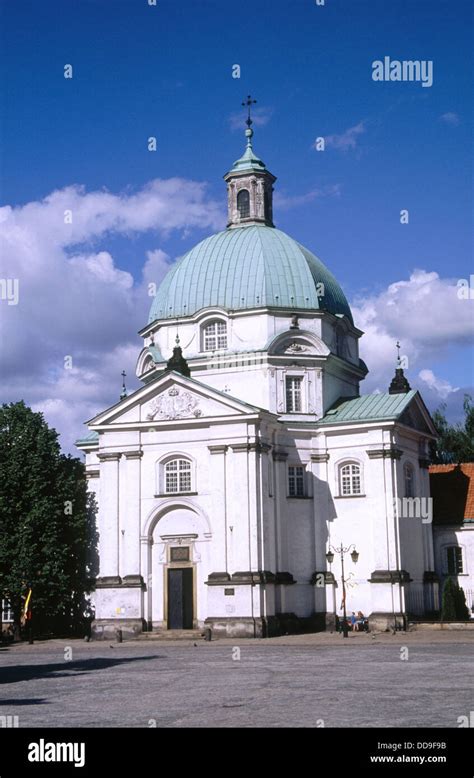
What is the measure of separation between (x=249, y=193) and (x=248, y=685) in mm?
38680

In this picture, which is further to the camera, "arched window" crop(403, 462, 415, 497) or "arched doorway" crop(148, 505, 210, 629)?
"arched window" crop(403, 462, 415, 497)

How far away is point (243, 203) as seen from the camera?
58.3 metres

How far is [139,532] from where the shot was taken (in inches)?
1897

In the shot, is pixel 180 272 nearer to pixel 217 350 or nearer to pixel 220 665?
pixel 217 350

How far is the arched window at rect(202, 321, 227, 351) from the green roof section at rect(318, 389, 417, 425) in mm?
6357

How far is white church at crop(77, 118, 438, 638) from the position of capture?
46.6 metres

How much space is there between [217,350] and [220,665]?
2443 cm

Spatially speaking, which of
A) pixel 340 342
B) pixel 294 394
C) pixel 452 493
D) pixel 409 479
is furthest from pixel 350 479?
pixel 452 493

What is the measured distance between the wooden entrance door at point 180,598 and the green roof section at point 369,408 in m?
9.81

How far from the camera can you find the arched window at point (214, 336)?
173ft

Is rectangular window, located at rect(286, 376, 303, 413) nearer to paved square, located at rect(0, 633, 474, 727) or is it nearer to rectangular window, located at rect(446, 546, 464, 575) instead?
rectangular window, located at rect(446, 546, 464, 575)

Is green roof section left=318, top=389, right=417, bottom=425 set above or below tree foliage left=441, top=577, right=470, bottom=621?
above

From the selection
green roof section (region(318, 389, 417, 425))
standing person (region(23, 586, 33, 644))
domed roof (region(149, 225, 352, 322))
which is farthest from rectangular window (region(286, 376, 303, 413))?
standing person (region(23, 586, 33, 644))
